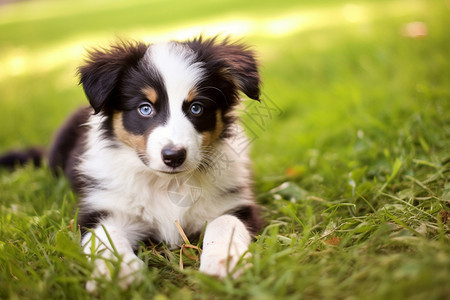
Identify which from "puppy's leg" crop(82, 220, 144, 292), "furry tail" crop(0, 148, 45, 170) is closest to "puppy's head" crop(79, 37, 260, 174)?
"puppy's leg" crop(82, 220, 144, 292)

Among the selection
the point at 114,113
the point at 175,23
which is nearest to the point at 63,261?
the point at 114,113

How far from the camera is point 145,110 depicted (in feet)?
8.42

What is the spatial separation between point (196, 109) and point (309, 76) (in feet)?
13.5

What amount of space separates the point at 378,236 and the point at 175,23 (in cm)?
1044

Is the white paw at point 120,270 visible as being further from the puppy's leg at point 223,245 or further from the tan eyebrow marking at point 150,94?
the tan eyebrow marking at point 150,94

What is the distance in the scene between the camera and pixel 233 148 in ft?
9.67

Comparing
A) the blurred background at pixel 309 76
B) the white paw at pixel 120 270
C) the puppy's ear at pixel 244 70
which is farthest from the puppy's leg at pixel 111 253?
the blurred background at pixel 309 76

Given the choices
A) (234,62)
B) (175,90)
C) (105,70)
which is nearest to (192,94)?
(175,90)

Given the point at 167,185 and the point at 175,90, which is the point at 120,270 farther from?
the point at 175,90

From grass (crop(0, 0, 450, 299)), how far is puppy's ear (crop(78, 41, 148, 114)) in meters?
0.14

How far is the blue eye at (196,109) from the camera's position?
2.57 meters

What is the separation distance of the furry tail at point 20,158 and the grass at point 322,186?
27cm

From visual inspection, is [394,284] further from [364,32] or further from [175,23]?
[175,23]

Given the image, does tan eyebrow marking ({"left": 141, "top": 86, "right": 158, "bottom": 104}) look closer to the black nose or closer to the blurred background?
the black nose
